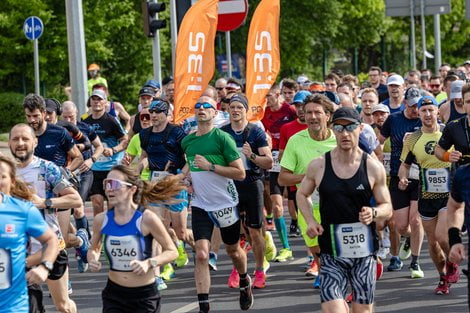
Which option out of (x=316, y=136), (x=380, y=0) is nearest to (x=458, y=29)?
(x=380, y=0)

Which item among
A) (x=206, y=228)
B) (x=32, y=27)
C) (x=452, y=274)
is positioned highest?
(x=32, y=27)

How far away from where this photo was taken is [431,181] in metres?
12.0

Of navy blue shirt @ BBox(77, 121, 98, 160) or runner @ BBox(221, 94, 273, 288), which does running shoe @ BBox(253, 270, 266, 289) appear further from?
navy blue shirt @ BBox(77, 121, 98, 160)

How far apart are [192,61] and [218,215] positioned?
3.94 meters

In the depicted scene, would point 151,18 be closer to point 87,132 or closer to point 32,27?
point 87,132

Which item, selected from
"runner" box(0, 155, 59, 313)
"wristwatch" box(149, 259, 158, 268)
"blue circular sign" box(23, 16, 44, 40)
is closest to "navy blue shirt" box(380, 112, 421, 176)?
"wristwatch" box(149, 259, 158, 268)

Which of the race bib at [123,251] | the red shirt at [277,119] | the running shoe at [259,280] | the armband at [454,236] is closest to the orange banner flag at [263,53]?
the red shirt at [277,119]

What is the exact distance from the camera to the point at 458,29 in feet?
212

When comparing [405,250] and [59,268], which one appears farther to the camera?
[405,250]

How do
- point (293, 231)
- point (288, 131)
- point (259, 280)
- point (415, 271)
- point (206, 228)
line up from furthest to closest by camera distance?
1. point (293, 231)
2. point (288, 131)
3. point (415, 271)
4. point (259, 280)
5. point (206, 228)

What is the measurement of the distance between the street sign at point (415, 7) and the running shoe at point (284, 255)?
19.8 meters

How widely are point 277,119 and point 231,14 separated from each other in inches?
126

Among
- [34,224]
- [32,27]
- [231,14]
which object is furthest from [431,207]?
[32,27]

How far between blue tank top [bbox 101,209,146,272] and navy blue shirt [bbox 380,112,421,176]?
5.60 m
